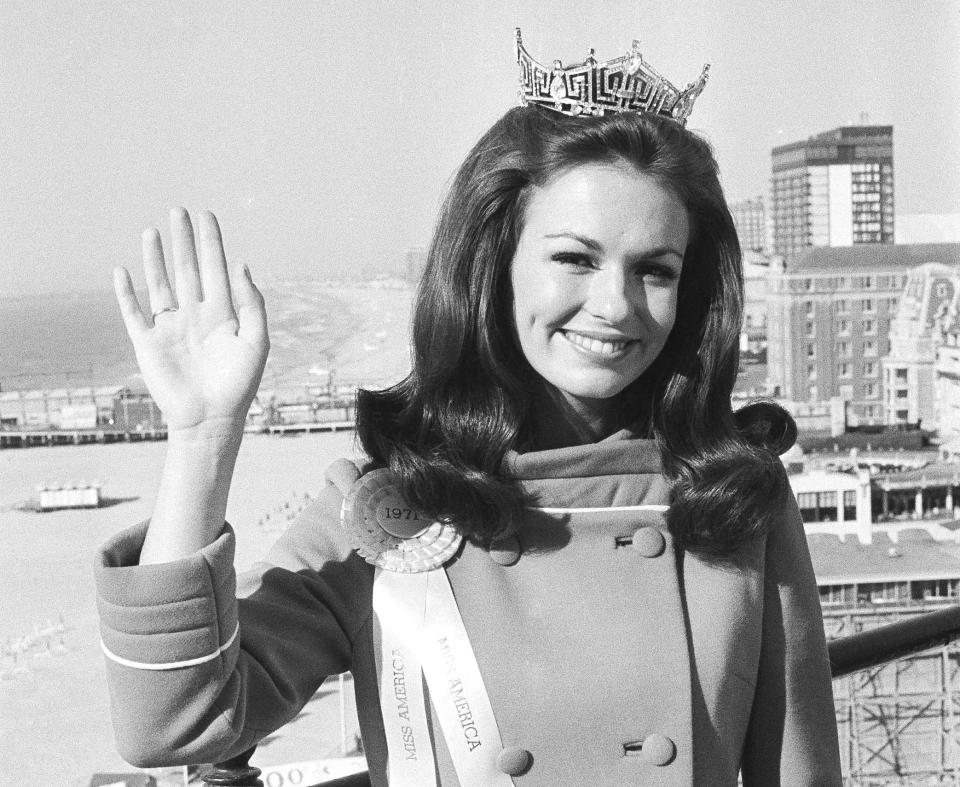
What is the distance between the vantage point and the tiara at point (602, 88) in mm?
726

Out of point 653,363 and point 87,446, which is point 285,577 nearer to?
point 653,363

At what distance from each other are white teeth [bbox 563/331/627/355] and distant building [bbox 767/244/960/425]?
2506cm

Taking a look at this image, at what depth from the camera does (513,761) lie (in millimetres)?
633

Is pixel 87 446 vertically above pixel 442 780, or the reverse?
pixel 442 780

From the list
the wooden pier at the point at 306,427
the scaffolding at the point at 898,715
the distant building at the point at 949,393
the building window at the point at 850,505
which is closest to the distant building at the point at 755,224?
the distant building at the point at 949,393

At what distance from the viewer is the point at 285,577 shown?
634 mm

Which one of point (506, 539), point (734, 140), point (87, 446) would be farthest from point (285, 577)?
point (734, 140)

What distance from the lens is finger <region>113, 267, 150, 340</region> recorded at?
58 centimetres

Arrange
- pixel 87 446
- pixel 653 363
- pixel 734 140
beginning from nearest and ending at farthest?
pixel 653 363 < pixel 87 446 < pixel 734 140

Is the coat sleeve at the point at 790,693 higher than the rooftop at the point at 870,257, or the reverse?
the coat sleeve at the point at 790,693

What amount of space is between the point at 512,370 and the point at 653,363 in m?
0.10

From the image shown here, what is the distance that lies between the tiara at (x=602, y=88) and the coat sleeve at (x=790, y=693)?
231mm

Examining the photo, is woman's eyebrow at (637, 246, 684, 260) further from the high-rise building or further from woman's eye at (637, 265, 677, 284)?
the high-rise building

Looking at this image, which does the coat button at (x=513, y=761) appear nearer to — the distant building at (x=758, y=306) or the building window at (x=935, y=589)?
the building window at (x=935, y=589)
